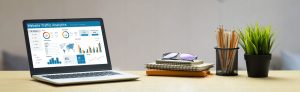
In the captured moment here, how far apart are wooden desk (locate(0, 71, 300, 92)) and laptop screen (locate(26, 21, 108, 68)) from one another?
4.4 inches

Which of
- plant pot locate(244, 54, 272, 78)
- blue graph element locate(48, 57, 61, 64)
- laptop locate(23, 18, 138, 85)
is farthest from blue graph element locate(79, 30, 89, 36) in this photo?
plant pot locate(244, 54, 272, 78)

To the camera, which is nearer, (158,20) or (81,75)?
(81,75)

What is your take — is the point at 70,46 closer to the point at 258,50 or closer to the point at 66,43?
the point at 66,43

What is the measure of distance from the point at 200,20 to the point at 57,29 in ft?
5.25

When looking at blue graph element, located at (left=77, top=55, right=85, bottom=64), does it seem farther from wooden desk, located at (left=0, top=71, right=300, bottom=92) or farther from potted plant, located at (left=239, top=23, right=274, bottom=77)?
potted plant, located at (left=239, top=23, right=274, bottom=77)

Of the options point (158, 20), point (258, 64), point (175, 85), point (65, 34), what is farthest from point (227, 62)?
point (158, 20)

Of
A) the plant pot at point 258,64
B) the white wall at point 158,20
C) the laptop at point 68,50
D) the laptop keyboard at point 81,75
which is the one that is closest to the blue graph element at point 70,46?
the laptop at point 68,50

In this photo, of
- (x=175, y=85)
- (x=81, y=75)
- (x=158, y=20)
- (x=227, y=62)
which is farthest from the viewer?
(x=158, y=20)

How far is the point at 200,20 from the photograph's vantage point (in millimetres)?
3291

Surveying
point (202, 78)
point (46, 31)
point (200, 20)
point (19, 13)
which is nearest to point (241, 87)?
point (202, 78)

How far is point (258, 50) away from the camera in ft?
5.99

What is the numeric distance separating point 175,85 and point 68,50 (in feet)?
1.50

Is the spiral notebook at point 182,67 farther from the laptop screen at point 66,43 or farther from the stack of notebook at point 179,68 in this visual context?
the laptop screen at point 66,43

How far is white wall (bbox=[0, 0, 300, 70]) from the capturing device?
3256 mm
